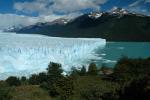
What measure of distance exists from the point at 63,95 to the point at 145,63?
10.9 meters

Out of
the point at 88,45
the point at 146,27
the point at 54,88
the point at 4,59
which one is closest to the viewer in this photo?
the point at 54,88

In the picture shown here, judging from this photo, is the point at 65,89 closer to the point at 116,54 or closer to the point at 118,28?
the point at 116,54

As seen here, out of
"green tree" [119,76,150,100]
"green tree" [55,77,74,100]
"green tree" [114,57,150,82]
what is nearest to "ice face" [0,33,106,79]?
"green tree" [114,57,150,82]

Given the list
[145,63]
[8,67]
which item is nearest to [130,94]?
[145,63]

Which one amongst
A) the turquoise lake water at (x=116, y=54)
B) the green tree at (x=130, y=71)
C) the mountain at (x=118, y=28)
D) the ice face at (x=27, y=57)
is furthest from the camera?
the mountain at (x=118, y=28)

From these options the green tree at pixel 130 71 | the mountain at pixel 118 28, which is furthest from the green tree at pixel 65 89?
the mountain at pixel 118 28

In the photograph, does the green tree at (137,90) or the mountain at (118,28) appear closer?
the green tree at (137,90)

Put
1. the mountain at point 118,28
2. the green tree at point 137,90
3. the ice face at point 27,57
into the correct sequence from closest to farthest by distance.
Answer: the green tree at point 137,90
the ice face at point 27,57
the mountain at point 118,28

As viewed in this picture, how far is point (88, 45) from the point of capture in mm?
56594

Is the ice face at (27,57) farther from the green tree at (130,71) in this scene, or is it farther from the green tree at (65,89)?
the green tree at (65,89)

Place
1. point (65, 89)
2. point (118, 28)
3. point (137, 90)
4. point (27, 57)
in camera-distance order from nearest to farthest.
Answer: point (137, 90) < point (65, 89) < point (27, 57) < point (118, 28)

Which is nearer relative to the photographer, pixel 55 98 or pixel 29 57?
pixel 55 98

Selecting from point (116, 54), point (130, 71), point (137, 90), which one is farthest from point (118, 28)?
point (137, 90)

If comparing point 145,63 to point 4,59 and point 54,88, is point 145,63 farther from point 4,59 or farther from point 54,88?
point 4,59
